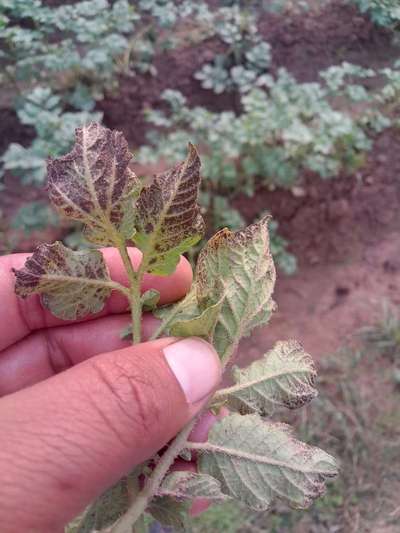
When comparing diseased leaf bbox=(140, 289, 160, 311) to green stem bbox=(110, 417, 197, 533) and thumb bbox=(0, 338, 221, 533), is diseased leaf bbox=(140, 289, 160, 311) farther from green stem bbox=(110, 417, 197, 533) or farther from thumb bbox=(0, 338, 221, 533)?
green stem bbox=(110, 417, 197, 533)

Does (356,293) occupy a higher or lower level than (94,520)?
lower

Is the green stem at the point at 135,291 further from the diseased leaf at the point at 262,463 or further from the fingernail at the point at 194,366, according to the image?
the diseased leaf at the point at 262,463

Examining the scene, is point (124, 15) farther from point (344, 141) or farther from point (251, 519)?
point (251, 519)

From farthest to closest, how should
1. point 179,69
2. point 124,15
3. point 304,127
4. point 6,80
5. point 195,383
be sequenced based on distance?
point 179,69 → point 6,80 → point 124,15 → point 304,127 → point 195,383

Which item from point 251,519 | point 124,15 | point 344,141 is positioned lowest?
point 251,519

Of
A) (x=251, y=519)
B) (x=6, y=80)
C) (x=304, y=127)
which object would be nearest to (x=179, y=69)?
(x=6, y=80)

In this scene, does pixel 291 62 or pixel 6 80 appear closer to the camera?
pixel 6 80

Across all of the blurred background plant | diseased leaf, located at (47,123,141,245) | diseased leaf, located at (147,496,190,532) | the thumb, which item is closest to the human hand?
the thumb

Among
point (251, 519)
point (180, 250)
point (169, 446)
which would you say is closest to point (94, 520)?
point (169, 446)

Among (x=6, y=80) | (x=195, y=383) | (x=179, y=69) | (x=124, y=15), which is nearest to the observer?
(x=195, y=383)
